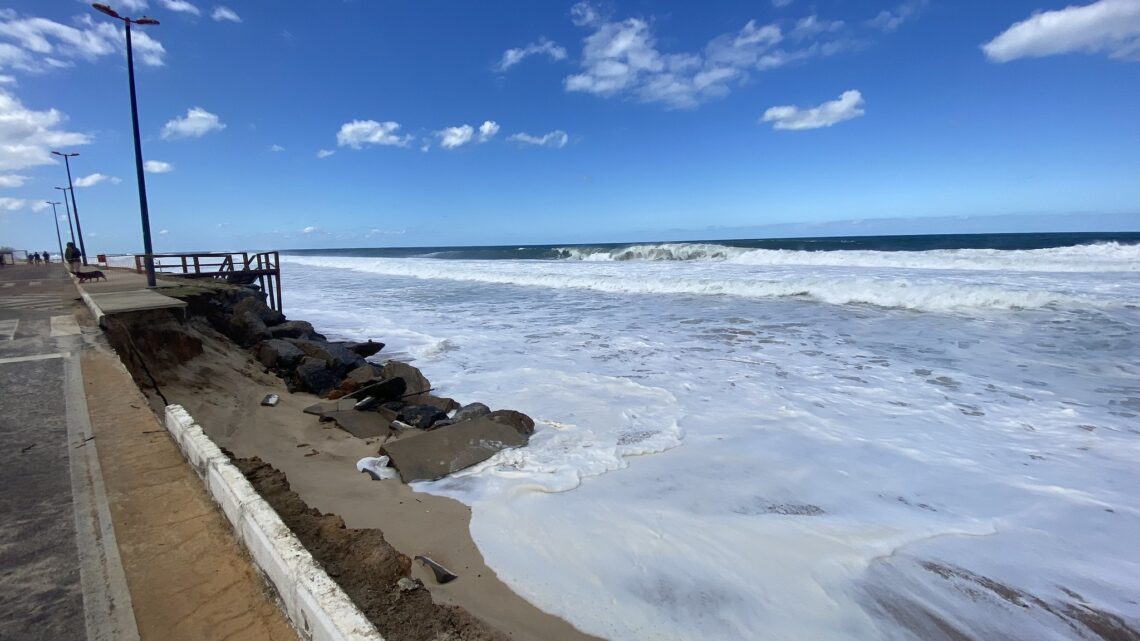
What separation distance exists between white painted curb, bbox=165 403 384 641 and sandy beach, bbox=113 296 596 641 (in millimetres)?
560

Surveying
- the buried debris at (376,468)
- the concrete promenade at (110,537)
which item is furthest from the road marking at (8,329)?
the buried debris at (376,468)

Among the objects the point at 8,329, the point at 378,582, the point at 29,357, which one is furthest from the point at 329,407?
the point at 8,329

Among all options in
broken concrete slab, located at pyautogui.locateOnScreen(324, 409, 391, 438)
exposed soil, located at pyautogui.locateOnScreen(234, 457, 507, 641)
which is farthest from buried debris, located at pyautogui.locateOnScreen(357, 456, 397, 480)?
exposed soil, located at pyautogui.locateOnScreen(234, 457, 507, 641)

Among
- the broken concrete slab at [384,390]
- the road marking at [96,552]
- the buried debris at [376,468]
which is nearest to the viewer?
the road marking at [96,552]

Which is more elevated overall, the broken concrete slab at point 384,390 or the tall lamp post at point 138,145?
the tall lamp post at point 138,145

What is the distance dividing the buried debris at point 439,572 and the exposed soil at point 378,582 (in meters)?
0.36

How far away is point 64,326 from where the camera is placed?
27.9ft

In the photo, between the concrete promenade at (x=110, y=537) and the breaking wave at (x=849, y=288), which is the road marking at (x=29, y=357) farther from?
the breaking wave at (x=849, y=288)

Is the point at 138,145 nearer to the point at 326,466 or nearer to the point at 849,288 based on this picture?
the point at 326,466

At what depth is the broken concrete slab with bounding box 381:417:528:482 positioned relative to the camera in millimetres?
5539

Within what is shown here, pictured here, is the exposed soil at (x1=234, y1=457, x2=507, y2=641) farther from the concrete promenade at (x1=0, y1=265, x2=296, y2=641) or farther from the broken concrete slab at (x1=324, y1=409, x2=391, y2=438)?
the broken concrete slab at (x1=324, y1=409, x2=391, y2=438)

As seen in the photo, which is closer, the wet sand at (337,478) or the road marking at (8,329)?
the wet sand at (337,478)

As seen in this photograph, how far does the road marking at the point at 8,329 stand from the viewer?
25.1 ft

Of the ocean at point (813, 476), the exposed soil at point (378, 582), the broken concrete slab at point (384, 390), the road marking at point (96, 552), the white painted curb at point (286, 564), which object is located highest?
the white painted curb at point (286, 564)
